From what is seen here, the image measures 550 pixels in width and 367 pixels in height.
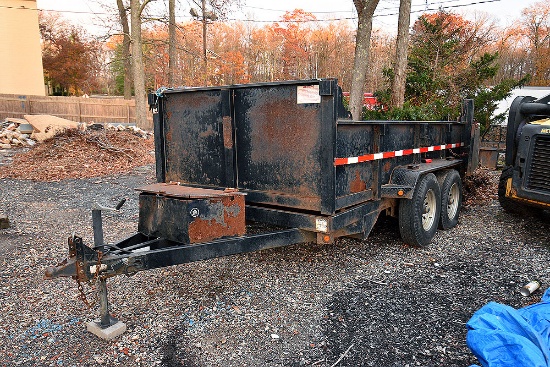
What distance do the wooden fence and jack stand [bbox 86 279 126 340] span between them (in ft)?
62.9

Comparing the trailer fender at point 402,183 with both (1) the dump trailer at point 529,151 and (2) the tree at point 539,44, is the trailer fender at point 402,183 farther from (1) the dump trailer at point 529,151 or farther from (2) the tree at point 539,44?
(2) the tree at point 539,44

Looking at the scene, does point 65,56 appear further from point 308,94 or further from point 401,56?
point 308,94

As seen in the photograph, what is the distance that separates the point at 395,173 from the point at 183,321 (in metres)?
2.89

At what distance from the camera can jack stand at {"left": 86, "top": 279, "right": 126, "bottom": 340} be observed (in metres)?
3.31

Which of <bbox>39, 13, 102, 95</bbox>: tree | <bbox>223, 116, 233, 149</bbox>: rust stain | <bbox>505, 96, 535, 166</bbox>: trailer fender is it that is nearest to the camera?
<bbox>223, 116, 233, 149</bbox>: rust stain

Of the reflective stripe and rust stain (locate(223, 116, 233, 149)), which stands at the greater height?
rust stain (locate(223, 116, 233, 149))

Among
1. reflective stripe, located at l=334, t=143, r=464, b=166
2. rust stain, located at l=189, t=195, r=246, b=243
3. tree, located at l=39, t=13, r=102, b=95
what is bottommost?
rust stain, located at l=189, t=195, r=246, b=243

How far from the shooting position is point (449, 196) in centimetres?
625

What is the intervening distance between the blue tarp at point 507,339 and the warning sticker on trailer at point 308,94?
2.10 meters

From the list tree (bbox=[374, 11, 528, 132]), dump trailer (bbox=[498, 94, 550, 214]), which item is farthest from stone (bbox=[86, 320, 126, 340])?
tree (bbox=[374, 11, 528, 132])

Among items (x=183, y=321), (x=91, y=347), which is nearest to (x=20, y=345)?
(x=91, y=347)

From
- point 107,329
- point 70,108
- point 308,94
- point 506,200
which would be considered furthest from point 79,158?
point 70,108

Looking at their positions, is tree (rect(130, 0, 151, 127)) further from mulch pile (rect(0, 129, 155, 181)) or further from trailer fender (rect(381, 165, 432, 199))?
trailer fender (rect(381, 165, 432, 199))

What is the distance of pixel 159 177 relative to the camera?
5008mm
